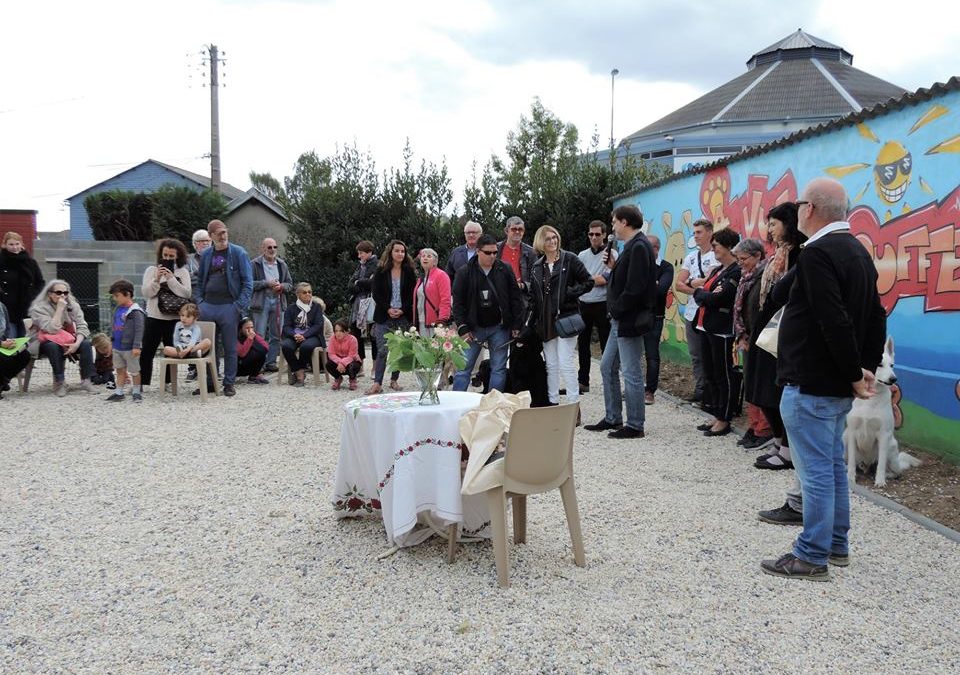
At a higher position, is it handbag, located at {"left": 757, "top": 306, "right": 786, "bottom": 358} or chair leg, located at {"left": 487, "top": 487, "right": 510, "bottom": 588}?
handbag, located at {"left": 757, "top": 306, "right": 786, "bottom": 358}

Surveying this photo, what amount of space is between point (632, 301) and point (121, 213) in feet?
67.7

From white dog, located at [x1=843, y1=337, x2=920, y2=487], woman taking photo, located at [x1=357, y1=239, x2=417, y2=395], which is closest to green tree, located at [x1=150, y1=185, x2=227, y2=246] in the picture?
woman taking photo, located at [x1=357, y1=239, x2=417, y2=395]

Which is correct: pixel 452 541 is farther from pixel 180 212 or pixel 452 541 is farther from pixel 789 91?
pixel 789 91

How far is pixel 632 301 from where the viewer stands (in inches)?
270

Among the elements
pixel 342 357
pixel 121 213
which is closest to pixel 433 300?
pixel 342 357

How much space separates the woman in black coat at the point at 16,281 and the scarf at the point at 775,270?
9.27m

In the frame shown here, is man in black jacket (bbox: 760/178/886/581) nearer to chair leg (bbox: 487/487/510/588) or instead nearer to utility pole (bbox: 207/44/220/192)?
chair leg (bbox: 487/487/510/588)

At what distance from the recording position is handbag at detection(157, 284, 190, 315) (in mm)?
9664

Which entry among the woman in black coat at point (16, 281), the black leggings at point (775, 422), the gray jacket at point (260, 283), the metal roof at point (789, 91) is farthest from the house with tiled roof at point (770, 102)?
the black leggings at point (775, 422)

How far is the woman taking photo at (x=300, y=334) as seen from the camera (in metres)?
10.9

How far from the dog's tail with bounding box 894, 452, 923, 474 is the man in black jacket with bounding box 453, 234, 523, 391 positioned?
3.55 meters

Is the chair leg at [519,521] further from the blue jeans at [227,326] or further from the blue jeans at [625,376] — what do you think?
the blue jeans at [227,326]

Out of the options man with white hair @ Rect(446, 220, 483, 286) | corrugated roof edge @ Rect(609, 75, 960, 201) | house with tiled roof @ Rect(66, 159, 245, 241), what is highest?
house with tiled roof @ Rect(66, 159, 245, 241)

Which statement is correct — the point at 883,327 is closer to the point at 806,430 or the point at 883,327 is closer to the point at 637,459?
the point at 806,430
